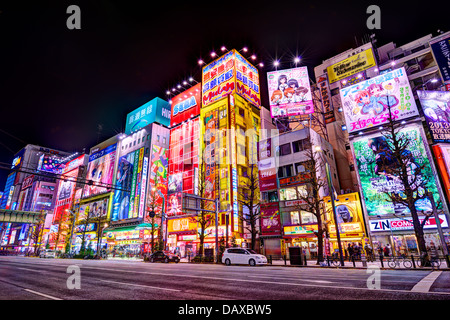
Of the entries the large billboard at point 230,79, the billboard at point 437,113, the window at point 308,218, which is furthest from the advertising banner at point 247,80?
the billboard at point 437,113

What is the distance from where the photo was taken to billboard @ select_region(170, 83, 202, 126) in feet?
181

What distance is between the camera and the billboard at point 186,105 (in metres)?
55.2

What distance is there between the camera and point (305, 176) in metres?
33.6

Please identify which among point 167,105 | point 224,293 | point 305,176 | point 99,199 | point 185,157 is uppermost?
point 167,105

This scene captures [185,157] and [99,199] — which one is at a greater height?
[185,157]

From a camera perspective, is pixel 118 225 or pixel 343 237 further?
pixel 118 225

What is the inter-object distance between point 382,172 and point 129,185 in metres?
49.3

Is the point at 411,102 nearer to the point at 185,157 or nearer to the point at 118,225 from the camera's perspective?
the point at 185,157

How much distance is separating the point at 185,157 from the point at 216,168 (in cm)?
929

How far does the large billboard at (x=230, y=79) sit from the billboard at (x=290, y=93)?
9576mm

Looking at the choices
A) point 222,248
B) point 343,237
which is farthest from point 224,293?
point 343,237

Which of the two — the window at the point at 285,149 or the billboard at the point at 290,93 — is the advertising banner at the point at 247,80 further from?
the window at the point at 285,149
